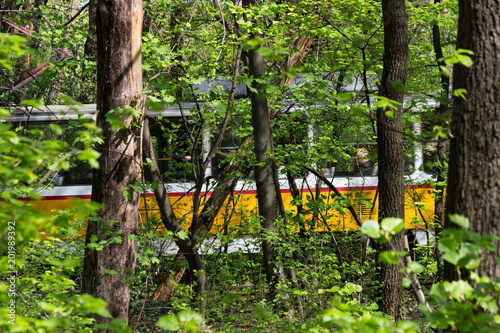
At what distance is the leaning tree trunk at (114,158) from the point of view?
13.3 ft

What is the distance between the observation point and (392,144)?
4992mm

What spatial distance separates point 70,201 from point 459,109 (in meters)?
1.89

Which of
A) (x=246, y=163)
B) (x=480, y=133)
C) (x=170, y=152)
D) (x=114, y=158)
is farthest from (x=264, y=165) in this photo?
(x=480, y=133)

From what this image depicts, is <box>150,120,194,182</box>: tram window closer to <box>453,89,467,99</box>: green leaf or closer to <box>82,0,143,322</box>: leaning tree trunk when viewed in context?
<box>82,0,143,322</box>: leaning tree trunk

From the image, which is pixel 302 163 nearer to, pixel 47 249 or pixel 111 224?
pixel 111 224

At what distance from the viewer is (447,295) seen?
1819 mm

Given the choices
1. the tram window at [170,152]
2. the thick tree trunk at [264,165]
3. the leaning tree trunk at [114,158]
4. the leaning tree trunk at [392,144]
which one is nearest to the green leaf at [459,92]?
the leaning tree trunk at [392,144]

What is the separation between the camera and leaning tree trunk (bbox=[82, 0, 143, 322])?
4.07 metres

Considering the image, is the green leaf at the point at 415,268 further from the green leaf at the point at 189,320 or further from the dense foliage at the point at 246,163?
the green leaf at the point at 189,320

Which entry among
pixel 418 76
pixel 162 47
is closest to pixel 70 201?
pixel 162 47

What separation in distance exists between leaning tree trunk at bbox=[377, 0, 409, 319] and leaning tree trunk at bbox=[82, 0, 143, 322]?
8.50 ft

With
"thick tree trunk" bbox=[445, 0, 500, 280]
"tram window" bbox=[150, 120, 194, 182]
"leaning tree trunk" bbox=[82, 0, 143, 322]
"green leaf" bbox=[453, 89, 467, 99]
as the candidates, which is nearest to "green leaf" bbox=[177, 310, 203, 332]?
"thick tree trunk" bbox=[445, 0, 500, 280]

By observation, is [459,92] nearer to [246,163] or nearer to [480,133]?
[480,133]

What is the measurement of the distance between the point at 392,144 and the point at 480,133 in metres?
2.95
